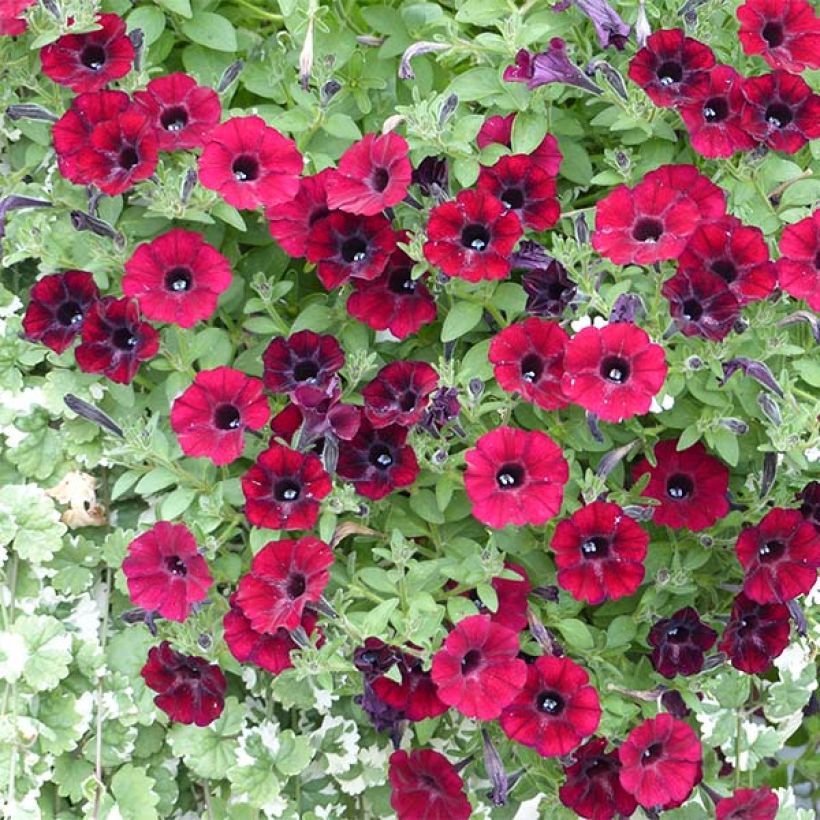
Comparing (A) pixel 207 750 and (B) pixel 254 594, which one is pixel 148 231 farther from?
(A) pixel 207 750

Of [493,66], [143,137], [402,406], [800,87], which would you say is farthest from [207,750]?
[800,87]

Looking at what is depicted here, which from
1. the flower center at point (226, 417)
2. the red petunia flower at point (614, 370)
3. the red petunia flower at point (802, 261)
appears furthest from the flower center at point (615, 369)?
the flower center at point (226, 417)

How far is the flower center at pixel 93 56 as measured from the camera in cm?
165

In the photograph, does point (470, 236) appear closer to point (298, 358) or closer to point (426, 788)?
point (298, 358)

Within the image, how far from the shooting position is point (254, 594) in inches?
60.6

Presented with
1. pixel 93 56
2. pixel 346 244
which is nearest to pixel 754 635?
pixel 346 244

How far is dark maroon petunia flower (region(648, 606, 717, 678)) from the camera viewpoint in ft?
5.40

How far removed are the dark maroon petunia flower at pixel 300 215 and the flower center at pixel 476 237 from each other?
0.18 m

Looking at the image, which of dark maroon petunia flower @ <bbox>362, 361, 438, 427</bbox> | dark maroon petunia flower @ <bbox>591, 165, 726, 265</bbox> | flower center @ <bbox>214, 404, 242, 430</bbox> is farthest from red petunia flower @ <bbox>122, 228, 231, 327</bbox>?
dark maroon petunia flower @ <bbox>591, 165, 726, 265</bbox>

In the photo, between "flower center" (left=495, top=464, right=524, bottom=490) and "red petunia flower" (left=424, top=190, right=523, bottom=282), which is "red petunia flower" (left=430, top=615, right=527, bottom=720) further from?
"red petunia flower" (left=424, top=190, right=523, bottom=282)

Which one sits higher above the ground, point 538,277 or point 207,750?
point 538,277

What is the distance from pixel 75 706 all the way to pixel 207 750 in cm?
18

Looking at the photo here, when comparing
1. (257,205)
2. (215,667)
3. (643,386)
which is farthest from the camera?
(215,667)

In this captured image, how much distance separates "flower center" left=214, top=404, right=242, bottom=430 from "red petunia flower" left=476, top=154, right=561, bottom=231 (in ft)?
1.25
